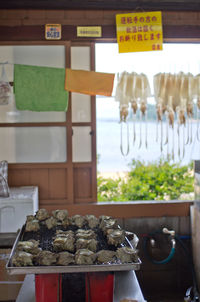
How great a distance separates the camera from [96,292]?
2.46m

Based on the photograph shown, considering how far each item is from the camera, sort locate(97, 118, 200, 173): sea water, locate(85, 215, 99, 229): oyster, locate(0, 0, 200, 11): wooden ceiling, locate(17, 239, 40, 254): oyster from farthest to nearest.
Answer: locate(97, 118, 200, 173): sea water → locate(0, 0, 200, 11): wooden ceiling → locate(85, 215, 99, 229): oyster → locate(17, 239, 40, 254): oyster

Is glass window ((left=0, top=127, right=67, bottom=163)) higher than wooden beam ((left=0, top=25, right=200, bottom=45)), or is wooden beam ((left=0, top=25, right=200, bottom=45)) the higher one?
wooden beam ((left=0, top=25, right=200, bottom=45))

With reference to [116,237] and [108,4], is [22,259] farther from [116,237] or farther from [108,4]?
[108,4]

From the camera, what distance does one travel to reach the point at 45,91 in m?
4.99

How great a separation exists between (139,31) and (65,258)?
383 cm

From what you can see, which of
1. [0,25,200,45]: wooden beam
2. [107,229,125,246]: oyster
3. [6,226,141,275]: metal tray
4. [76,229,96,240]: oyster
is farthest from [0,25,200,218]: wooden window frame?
[6,226,141,275]: metal tray

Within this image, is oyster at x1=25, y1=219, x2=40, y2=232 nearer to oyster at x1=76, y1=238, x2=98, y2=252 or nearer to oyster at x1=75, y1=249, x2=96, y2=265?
oyster at x1=76, y1=238, x2=98, y2=252

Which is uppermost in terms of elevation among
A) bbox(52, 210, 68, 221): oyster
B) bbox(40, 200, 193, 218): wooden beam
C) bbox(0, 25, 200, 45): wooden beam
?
bbox(0, 25, 200, 45): wooden beam

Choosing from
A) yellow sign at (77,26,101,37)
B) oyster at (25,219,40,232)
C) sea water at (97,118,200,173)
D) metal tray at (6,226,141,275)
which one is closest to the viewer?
metal tray at (6,226,141,275)

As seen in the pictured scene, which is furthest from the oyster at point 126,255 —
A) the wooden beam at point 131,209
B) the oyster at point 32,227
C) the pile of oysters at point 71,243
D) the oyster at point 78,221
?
the wooden beam at point 131,209

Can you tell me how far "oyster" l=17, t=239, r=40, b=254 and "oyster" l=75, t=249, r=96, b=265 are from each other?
12.4 inches

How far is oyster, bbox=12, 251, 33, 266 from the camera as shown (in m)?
2.22

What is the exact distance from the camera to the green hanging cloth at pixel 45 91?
4.94 meters

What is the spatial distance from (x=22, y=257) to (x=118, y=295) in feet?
3.15
